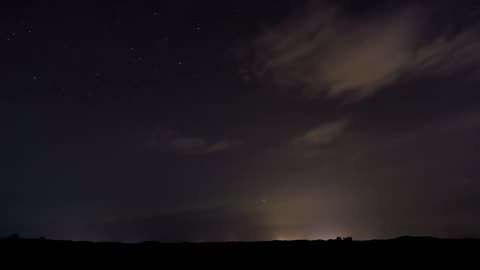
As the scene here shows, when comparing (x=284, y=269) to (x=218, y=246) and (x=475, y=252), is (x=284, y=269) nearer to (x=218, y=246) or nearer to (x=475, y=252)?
(x=218, y=246)

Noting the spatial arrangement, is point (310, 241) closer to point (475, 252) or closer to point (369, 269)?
point (369, 269)

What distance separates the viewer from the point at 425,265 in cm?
721

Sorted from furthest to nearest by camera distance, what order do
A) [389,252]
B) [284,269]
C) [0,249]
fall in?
[389,252] → [284,269] → [0,249]

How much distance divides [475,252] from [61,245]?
26.1ft

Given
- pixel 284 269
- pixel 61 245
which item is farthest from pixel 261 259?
pixel 61 245

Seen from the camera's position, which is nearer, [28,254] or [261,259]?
[28,254]

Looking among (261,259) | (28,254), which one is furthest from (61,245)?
(261,259)

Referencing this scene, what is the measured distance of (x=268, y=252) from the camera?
770 cm

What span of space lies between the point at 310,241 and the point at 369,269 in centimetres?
145

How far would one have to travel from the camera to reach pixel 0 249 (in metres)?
6.59

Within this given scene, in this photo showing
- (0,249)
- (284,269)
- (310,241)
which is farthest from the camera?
(310,241)

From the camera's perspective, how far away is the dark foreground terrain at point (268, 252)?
6.88 meters

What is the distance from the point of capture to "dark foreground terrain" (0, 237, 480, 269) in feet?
22.6

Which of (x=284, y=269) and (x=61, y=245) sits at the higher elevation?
(x=61, y=245)
